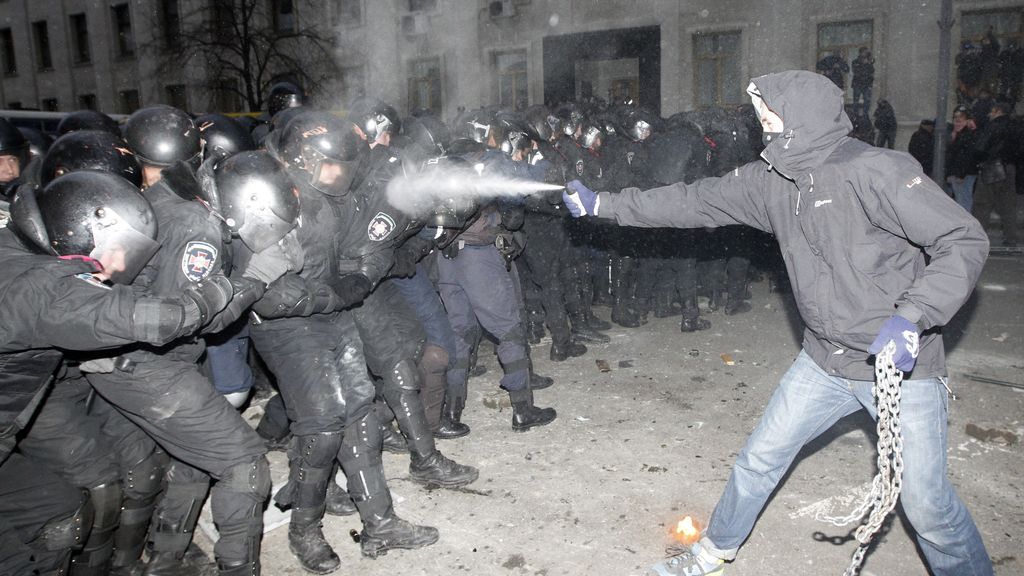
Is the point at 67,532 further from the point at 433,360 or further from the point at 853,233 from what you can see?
the point at 853,233

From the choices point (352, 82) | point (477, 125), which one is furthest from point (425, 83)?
point (477, 125)

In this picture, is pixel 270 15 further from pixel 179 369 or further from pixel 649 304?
pixel 179 369

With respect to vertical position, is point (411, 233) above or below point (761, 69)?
below

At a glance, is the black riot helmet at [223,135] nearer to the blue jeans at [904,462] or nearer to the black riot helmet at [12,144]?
the black riot helmet at [12,144]

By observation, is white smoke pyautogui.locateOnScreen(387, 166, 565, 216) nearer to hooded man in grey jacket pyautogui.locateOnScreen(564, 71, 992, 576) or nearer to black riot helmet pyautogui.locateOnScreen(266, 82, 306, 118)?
hooded man in grey jacket pyautogui.locateOnScreen(564, 71, 992, 576)

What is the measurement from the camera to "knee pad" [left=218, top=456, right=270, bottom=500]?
3.09 metres

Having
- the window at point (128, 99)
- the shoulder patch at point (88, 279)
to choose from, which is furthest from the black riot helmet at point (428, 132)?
the window at point (128, 99)

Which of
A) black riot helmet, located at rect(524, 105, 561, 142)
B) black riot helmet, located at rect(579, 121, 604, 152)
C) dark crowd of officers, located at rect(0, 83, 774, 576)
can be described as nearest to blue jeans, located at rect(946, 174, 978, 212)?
black riot helmet, located at rect(579, 121, 604, 152)

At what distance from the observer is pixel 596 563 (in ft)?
11.3

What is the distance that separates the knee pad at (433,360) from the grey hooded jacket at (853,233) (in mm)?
2551

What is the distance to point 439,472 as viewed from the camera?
4.24 metres

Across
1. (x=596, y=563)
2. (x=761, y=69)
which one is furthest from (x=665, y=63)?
(x=596, y=563)

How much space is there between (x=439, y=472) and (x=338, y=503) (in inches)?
23.8

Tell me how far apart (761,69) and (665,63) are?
8.44 ft
